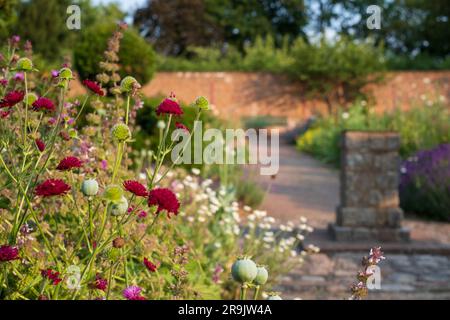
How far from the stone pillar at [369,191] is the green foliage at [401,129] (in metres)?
4.10

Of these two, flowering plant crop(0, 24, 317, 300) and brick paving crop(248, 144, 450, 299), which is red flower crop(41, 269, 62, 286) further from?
brick paving crop(248, 144, 450, 299)

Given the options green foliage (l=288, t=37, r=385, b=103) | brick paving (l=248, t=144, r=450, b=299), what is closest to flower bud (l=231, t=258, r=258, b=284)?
brick paving (l=248, t=144, r=450, b=299)

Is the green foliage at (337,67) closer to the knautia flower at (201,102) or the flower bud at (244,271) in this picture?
the knautia flower at (201,102)

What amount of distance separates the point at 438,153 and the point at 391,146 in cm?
180

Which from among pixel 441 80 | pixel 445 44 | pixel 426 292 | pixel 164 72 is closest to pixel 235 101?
pixel 164 72

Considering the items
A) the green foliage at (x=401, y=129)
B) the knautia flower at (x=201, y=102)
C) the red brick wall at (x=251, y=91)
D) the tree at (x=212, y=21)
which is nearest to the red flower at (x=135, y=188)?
the knautia flower at (x=201, y=102)

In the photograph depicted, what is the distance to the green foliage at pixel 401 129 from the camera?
10.7 meters

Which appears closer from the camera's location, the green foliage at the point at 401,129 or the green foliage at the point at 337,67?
the green foliage at the point at 401,129

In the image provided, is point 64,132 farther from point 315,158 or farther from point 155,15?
point 155,15

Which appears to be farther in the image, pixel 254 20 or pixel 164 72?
pixel 254 20

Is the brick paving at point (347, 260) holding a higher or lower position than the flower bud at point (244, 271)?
lower

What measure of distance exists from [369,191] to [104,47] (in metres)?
7.73

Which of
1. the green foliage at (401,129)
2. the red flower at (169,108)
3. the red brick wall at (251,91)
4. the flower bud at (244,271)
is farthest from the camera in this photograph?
the red brick wall at (251,91)
